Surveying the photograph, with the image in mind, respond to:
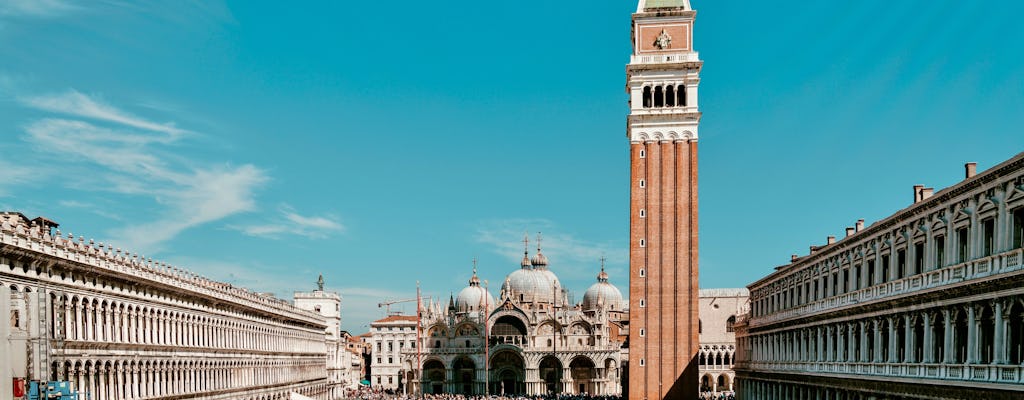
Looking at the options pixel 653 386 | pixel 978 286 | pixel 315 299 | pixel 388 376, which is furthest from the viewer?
pixel 388 376

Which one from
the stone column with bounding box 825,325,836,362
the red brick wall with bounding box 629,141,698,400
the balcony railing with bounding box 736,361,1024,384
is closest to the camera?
the balcony railing with bounding box 736,361,1024,384

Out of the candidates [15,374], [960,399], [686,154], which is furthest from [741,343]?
[15,374]

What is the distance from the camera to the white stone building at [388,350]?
135750 millimetres

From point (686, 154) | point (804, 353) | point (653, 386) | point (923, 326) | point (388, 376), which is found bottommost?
point (388, 376)

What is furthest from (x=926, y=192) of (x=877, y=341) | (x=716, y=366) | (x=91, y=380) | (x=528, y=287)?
(x=528, y=287)

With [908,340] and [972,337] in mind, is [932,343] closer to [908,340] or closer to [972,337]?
[908,340]

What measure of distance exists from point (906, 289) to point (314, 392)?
66.0 metres

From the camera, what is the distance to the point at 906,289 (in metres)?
36.8

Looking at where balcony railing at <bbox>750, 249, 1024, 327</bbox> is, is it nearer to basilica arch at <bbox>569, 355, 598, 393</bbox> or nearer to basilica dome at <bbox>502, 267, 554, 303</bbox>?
basilica arch at <bbox>569, 355, 598, 393</bbox>

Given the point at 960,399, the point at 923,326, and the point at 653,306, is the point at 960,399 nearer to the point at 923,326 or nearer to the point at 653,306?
the point at 923,326

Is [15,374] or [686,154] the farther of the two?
[686,154]

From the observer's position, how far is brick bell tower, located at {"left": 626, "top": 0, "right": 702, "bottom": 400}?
74.6 meters

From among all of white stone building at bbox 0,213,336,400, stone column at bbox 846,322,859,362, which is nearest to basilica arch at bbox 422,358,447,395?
white stone building at bbox 0,213,336,400

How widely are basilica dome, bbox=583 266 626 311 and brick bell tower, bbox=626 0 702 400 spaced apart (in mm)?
58662
